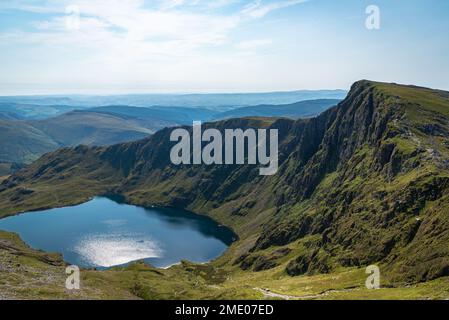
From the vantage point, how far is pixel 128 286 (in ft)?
479

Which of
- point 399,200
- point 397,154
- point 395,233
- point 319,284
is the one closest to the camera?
point 319,284

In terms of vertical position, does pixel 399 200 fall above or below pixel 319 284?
above

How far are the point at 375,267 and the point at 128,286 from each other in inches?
3279
